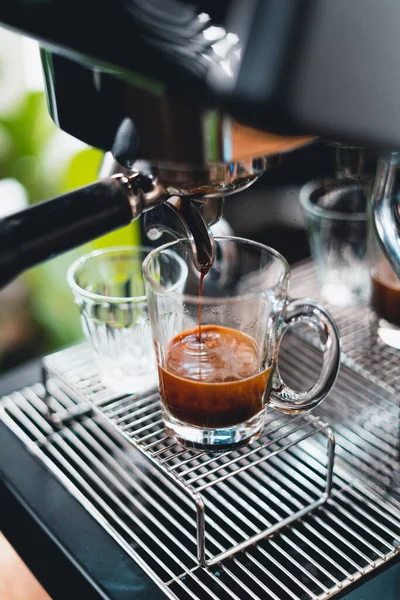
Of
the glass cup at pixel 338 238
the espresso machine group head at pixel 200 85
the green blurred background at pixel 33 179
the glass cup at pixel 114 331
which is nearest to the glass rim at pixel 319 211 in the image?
the glass cup at pixel 338 238

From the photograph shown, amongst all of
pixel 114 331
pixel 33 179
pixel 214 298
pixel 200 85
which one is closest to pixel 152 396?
pixel 114 331

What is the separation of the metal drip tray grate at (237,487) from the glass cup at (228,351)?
25 mm

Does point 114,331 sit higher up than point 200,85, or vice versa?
point 200,85

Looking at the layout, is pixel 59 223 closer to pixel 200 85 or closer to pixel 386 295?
pixel 200 85

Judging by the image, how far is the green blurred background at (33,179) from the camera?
1.40 meters

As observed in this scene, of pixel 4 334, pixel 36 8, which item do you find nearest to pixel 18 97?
pixel 4 334

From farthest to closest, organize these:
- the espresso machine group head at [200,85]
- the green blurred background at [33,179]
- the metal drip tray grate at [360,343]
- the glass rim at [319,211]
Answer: the green blurred background at [33,179], the glass rim at [319,211], the metal drip tray grate at [360,343], the espresso machine group head at [200,85]

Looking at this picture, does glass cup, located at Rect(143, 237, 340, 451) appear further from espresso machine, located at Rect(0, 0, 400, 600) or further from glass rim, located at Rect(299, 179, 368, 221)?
glass rim, located at Rect(299, 179, 368, 221)

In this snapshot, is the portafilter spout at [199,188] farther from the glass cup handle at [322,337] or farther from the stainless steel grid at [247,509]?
the stainless steel grid at [247,509]

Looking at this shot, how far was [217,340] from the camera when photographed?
0.58m

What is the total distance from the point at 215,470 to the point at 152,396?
163 millimetres

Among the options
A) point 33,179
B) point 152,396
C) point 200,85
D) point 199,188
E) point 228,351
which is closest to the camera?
point 200,85

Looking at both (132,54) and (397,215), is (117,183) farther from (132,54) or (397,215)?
(397,215)

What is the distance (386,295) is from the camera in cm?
71
